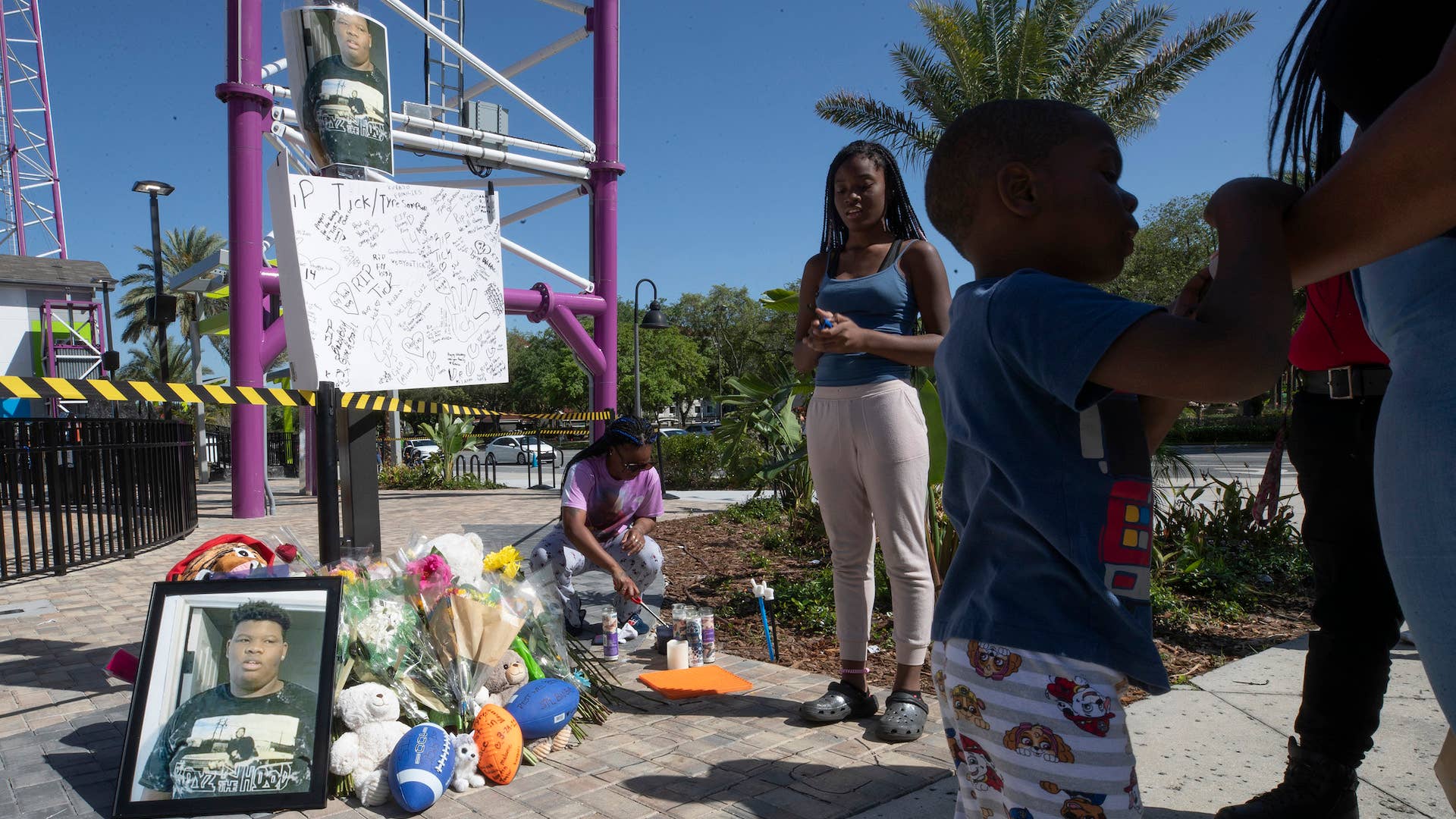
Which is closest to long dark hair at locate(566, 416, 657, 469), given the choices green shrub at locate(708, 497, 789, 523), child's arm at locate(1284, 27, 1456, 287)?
child's arm at locate(1284, 27, 1456, 287)

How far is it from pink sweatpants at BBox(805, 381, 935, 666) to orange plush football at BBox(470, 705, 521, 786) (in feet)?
3.83

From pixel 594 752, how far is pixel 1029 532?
2.17 meters

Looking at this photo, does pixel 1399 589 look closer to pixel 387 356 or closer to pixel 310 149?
pixel 387 356

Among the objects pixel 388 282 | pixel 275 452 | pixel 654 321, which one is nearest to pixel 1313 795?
pixel 388 282

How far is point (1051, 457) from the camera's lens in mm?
1246

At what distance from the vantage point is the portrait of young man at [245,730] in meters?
2.55

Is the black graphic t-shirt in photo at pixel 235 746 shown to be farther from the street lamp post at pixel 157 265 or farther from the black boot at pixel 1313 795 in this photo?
the street lamp post at pixel 157 265

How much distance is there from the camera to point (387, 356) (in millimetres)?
3730

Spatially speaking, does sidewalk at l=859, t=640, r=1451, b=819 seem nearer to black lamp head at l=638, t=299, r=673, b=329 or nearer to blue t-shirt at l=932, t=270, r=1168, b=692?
blue t-shirt at l=932, t=270, r=1168, b=692

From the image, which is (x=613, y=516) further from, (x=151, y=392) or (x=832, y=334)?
(x=832, y=334)

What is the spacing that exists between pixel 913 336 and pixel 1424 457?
6.61 ft

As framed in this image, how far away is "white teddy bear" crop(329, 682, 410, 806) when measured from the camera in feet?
8.68

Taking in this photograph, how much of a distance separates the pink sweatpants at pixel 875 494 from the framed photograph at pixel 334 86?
2231mm

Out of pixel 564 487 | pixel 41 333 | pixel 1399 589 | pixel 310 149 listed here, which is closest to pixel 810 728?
pixel 564 487
